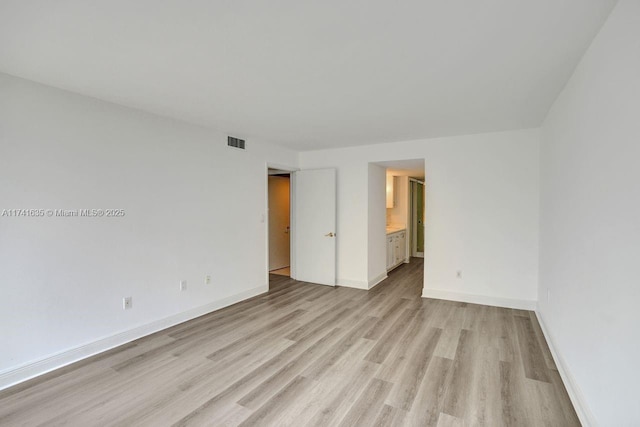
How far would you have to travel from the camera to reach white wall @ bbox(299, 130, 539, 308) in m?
3.96

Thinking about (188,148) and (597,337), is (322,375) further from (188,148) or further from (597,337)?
(188,148)

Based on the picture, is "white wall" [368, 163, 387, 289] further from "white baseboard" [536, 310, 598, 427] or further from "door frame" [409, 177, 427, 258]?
"white baseboard" [536, 310, 598, 427]

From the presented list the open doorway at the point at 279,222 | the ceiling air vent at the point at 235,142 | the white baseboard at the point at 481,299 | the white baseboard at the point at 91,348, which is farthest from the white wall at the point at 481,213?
the white baseboard at the point at 91,348

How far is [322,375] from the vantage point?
2486 millimetres

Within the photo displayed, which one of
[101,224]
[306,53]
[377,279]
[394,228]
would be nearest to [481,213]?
[377,279]

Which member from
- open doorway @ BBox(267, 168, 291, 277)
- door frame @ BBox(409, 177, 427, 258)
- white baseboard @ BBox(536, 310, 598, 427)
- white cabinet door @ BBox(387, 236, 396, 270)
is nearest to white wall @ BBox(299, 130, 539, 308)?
white baseboard @ BBox(536, 310, 598, 427)

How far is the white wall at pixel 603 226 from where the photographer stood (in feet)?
4.41

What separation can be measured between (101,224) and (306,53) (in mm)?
2518

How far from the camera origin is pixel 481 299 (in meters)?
4.25

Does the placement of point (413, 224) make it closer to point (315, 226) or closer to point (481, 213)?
point (315, 226)

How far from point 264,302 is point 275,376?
1.92m

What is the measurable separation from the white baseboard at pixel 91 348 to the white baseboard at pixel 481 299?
3103 millimetres

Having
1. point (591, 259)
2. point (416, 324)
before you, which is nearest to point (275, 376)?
point (416, 324)

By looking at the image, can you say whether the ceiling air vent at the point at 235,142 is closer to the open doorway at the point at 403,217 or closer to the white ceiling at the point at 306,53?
the white ceiling at the point at 306,53
